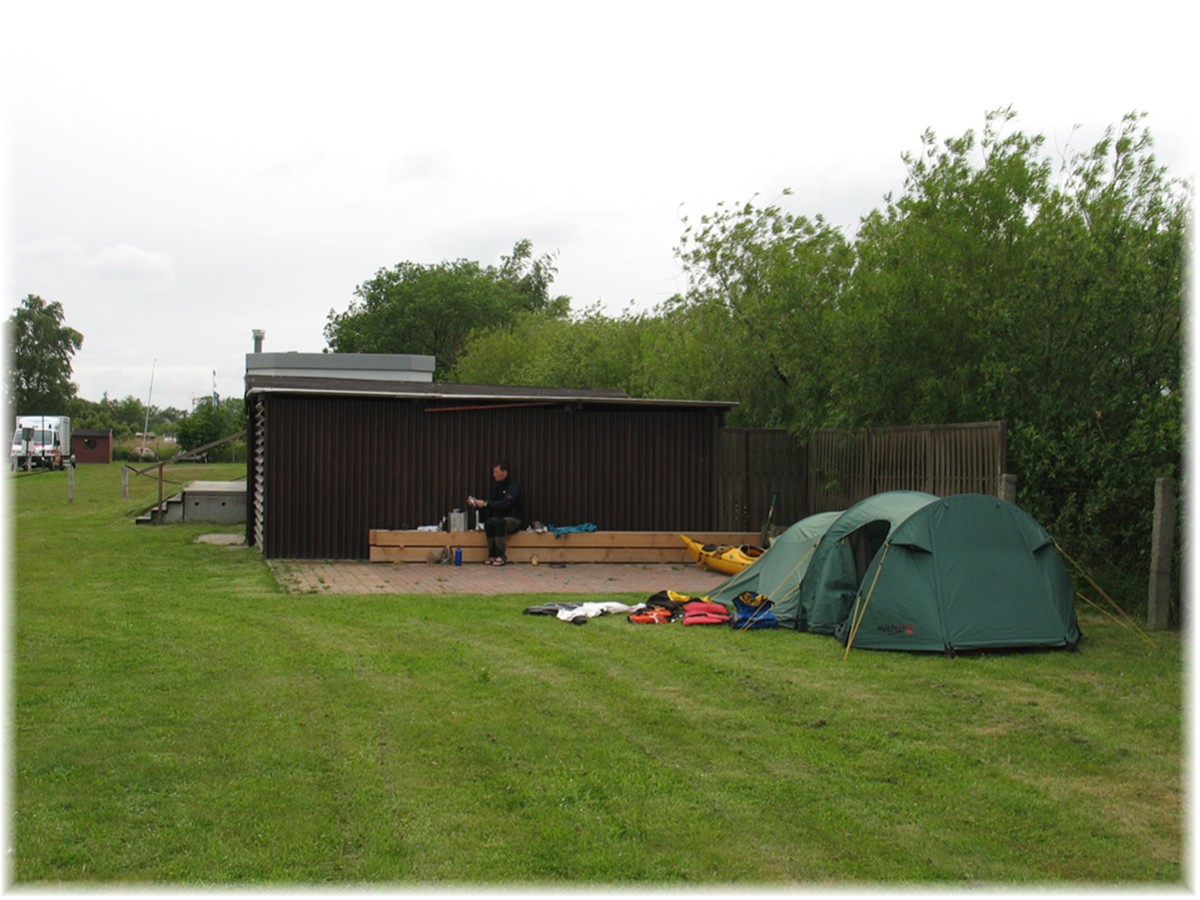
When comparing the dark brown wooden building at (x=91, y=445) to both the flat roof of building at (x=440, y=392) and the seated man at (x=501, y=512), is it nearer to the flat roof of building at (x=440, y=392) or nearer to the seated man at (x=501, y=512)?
the flat roof of building at (x=440, y=392)

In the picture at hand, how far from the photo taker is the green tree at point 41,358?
64125 millimetres

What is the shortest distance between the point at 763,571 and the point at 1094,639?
299 cm

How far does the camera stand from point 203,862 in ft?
13.5

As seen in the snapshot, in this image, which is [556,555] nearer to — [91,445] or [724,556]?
[724,556]

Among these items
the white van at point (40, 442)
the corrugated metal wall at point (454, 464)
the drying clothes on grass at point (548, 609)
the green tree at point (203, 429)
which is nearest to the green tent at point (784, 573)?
the drying clothes on grass at point (548, 609)

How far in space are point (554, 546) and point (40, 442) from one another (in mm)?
37846

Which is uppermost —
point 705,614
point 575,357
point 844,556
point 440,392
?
point 575,357

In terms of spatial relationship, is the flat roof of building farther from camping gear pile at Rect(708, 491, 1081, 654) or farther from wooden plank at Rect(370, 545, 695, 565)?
camping gear pile at Rect(708, 491, 1081, 654)

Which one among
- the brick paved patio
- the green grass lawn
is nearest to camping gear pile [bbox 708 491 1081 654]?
the green grass lawn

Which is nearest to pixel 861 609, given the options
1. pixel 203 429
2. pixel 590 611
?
pixel 590 611

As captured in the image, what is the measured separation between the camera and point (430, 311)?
185ft

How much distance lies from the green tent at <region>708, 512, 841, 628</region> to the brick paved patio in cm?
93

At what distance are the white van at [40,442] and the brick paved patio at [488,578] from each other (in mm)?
35071

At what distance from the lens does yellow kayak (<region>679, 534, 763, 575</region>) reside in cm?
1372
